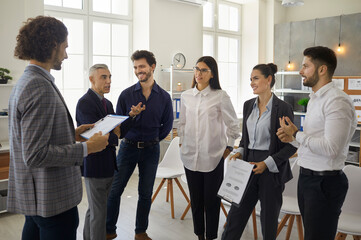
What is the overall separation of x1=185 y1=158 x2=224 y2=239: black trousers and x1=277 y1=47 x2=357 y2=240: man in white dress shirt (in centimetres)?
82

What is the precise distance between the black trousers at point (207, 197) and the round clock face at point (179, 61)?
10.5 feet

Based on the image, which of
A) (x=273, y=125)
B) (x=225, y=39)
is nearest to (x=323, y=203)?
(x=273, y=125)

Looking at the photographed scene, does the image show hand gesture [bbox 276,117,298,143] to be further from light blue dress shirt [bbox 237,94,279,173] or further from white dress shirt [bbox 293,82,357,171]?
light blue dress shirt [bbox 237,94,279,173]

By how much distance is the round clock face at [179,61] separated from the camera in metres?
5.67

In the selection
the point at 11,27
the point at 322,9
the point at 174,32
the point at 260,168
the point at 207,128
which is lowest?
the point at 260,168

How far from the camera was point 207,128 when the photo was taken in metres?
2.69

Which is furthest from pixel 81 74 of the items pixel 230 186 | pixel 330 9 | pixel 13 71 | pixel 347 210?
pixel 330 9

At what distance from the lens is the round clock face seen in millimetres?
5668

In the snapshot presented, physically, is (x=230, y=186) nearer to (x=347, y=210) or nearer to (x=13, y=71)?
(x=347, y=210)

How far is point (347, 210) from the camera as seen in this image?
2.67 m

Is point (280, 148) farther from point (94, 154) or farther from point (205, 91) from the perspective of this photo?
point (94, 154)

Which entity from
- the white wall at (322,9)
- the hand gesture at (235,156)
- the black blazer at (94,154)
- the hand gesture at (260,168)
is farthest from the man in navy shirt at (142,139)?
the white wall at (322,9)

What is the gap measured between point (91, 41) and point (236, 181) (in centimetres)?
365

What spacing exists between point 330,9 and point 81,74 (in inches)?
198
